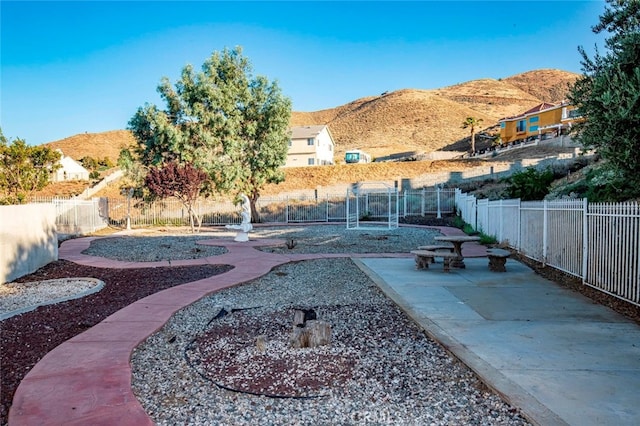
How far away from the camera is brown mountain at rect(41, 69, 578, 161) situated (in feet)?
275

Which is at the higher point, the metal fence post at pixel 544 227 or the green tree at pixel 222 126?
the green tree at pixel 222 126

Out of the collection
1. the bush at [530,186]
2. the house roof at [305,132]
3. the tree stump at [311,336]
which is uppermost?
the house roof at [305,132]

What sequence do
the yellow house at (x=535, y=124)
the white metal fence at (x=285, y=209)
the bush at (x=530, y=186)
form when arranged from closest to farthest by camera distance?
1. the bush at (x=530, y=186)
2. the white metal fence at (x=285, y=209)
3. the yellow house at (x=535, y=124)

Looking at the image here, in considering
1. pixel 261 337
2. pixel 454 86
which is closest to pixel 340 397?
pixel 261 337

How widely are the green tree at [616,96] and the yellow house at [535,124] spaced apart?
43.6 metres

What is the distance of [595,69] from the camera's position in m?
6.00

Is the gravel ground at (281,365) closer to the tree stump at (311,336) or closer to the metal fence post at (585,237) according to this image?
the tree stump at (311,336)

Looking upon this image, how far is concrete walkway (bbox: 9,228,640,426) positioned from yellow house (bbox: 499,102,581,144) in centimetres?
4330

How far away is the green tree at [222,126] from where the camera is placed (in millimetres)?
25484

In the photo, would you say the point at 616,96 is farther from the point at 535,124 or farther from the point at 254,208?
the point at 535,124

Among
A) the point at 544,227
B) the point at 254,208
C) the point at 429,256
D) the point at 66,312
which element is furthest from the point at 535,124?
the point at 66,312

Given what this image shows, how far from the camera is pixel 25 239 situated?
381 inches

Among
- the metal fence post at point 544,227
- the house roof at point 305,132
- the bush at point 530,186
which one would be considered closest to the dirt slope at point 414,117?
the house roof at point 305,132

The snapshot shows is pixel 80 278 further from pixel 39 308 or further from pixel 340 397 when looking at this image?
pixel 340 397
